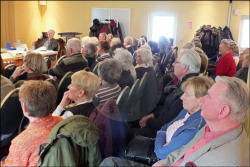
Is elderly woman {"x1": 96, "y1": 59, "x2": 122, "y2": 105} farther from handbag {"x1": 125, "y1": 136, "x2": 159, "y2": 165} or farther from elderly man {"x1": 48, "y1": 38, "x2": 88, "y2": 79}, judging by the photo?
elderly man {"x1": 48, "y1": 38, "x2": 88, "y2": 79}

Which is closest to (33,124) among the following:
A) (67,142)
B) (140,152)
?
(67,142)

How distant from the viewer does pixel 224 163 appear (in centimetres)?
120

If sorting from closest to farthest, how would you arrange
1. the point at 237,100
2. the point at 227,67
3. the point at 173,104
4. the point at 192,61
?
the point at 237,100 < the point at 173,104 < the point at 192,61 < the point at 227,67

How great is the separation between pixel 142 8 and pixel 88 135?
8376mm

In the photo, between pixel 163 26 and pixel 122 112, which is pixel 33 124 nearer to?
pixel 122 112

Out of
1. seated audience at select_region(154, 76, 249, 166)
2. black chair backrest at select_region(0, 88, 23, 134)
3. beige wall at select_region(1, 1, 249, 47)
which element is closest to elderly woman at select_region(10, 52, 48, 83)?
black chair backrest at select_region(0, 88, 23, 134)

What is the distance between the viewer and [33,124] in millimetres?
1589

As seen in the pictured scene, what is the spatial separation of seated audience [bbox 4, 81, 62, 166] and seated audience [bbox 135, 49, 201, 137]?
1112mm

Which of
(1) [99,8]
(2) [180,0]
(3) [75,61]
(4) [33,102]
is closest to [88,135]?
(4) [33,102]

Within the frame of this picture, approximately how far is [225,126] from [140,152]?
830 mm

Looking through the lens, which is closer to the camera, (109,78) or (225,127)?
(225,127)

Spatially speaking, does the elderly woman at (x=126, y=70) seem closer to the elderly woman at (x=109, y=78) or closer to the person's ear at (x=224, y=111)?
the elderly woman at (x=109, y=78)

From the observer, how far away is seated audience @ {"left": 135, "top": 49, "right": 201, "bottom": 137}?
2393mm

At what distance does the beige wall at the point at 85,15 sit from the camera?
8.63m
